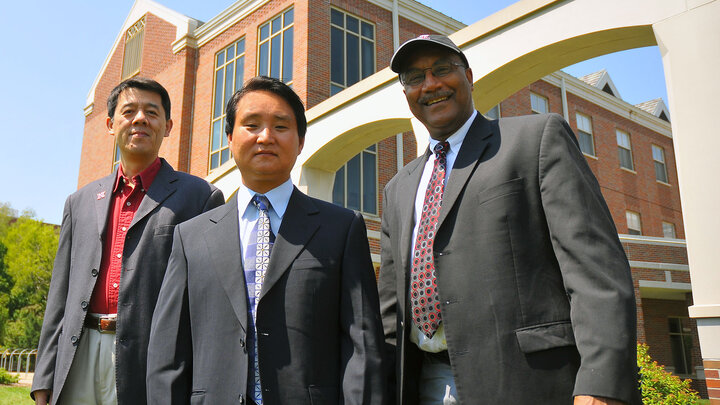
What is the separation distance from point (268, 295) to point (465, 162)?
100cm

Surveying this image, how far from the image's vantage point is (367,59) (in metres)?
18.4

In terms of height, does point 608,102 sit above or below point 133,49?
below

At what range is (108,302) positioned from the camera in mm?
2947

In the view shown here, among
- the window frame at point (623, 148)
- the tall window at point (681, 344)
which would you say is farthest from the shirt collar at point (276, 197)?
the window frame at point (623, 148)

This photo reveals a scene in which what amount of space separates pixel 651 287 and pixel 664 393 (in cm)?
1022

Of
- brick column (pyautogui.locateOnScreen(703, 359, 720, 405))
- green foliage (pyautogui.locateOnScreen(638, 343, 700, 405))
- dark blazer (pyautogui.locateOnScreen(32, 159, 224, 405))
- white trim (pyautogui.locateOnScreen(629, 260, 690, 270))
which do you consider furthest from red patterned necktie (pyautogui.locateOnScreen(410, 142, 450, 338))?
white trim (pyautogui.locateOnScreen(629, 260, 690, 270))

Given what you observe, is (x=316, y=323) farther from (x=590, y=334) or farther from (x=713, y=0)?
(x=713, y=0)

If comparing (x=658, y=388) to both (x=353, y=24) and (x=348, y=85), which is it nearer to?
(x=348, y=85)

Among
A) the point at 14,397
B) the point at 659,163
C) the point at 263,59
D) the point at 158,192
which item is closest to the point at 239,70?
the point at 263,59

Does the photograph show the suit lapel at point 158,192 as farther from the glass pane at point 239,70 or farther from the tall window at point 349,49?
the glass pane at point 239,70

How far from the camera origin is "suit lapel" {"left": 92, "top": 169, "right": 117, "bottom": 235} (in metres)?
3.09

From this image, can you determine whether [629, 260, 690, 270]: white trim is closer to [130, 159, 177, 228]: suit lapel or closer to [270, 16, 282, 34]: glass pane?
[270, 16, 282, 34]: glass pane

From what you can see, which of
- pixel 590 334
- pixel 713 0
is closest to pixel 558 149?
pixel 590 334

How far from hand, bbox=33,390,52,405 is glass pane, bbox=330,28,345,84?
15.2 meters
